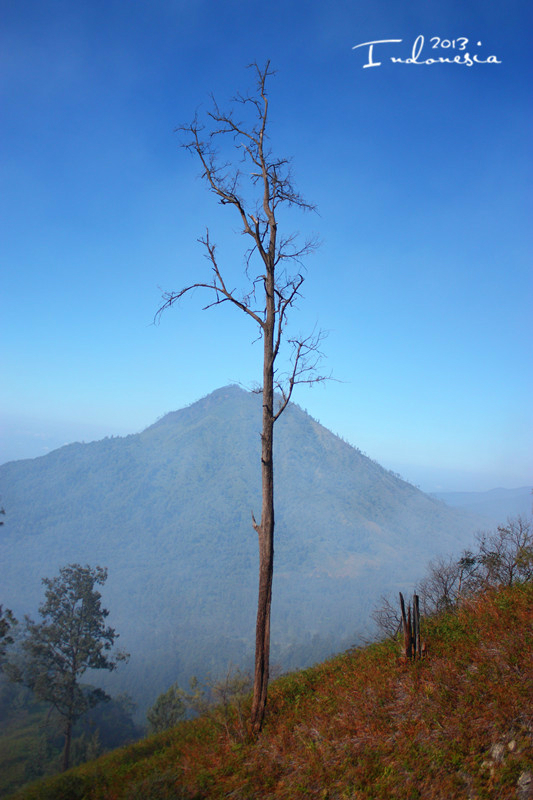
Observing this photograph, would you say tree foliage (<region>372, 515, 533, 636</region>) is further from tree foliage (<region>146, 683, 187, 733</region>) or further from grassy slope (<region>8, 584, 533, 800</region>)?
tree foliage (<region>146, 683, 187, 733</region>)

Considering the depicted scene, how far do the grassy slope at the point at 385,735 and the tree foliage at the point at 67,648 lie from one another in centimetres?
2607

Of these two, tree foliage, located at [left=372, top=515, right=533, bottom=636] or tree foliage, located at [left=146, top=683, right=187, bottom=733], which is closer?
tree foliage, located at [left=372, top=515, right=533, bottom=636]

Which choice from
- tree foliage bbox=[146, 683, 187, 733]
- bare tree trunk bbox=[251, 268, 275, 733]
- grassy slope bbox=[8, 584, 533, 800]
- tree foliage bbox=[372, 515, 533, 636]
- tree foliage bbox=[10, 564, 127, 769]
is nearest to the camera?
→ grassy slope bbox=[8, 584, 533, 800]

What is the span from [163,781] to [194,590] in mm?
187524

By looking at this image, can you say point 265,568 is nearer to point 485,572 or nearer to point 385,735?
point 385,735

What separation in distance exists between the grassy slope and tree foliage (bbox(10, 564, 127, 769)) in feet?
85.5

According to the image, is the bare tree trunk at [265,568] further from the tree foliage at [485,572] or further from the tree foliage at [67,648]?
the tree foliage at [67,648]

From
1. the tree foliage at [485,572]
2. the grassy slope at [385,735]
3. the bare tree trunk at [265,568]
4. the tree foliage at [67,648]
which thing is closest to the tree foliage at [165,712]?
the tree foliage at [67,648]

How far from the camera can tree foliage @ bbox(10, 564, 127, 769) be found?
99.8ft

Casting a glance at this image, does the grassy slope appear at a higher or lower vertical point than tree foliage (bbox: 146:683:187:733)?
higher

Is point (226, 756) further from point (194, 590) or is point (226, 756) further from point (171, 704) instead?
point (194, 590)

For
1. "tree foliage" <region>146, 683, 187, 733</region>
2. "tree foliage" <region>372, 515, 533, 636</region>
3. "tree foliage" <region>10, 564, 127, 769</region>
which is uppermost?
"tree foliage" <region>372, 515, 533, 636</region>

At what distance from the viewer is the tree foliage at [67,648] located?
99.8ft

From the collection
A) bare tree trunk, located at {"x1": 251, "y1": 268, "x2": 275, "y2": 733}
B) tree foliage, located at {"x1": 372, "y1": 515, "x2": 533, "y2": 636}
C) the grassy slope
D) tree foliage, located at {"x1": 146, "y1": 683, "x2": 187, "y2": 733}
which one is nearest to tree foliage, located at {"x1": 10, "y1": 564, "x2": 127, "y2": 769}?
tree foliage, located at {"x1": 146, "y1": 683, "x2": 187, "y2": 733}
